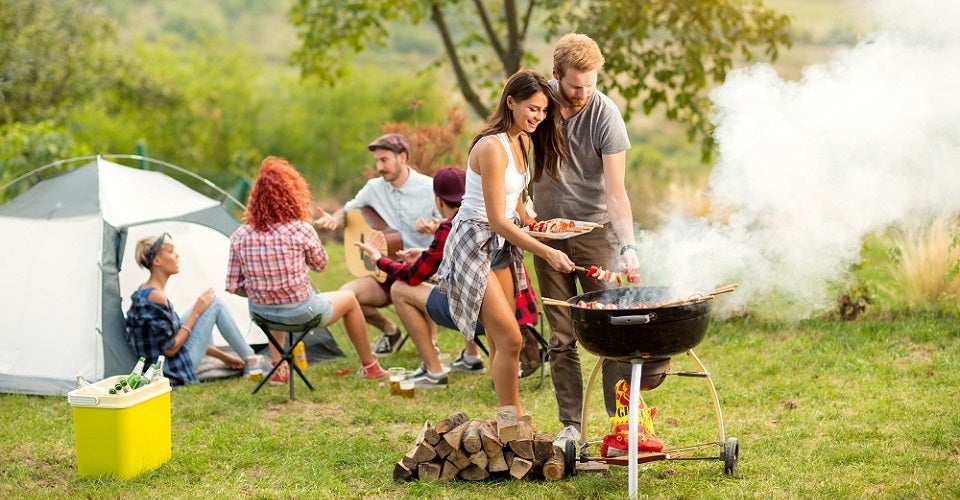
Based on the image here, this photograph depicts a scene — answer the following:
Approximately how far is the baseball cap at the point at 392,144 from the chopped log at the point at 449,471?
2.58 m

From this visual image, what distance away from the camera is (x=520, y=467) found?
3900 millimetres

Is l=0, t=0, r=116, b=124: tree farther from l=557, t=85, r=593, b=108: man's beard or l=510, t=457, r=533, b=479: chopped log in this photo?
l=510, t=457, r=533, b=479: chopped log

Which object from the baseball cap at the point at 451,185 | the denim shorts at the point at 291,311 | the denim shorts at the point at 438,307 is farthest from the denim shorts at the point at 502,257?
the denim shorts at the point at 291,311

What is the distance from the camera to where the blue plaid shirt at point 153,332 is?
18.5 ft

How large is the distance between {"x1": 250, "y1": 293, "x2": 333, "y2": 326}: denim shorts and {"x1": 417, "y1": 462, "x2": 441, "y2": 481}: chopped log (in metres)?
1.66

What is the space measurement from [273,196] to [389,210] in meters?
1.09

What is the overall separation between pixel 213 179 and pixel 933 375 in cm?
1006

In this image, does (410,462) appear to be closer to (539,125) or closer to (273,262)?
(539,125)

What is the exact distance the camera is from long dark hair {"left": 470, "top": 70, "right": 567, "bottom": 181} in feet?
12.5

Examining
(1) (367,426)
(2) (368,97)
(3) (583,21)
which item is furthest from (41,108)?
(1) (367,426)

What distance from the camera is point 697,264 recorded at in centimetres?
413

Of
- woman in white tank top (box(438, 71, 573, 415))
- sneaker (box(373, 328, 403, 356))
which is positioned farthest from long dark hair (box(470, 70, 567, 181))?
sneaker (box(373, 328, 403, 356))

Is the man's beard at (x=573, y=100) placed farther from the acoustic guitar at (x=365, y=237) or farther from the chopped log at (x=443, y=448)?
the acoustic guitar at (x=365, y=237)

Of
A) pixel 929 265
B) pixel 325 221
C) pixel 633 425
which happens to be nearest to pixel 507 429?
pixel 633 425
